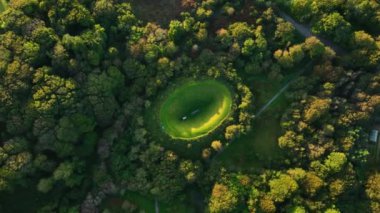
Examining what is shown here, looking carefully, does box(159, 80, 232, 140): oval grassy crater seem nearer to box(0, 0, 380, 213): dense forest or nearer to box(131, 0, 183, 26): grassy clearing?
box(0, 0, 380, 213): dense forest

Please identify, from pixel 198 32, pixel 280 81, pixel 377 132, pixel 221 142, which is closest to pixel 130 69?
pixel 198 32

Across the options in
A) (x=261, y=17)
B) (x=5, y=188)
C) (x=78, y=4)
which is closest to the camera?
(x=5, y=188)

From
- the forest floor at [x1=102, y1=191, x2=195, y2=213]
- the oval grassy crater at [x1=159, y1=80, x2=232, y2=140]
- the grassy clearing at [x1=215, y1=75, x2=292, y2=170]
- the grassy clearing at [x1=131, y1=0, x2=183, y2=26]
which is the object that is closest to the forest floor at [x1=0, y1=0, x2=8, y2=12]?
the grassy clearing at [x1=131, y1=0, x2=183, y2=26]

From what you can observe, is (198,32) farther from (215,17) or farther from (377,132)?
(377,132)

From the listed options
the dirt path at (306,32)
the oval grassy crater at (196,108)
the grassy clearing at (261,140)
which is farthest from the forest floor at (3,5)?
the dirt path at (306,32)

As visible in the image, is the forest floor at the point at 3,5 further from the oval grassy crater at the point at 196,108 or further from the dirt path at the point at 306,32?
the dirt path at the point at 306,32

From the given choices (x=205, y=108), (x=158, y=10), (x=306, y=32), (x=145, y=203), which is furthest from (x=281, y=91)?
(x=145, y=203)
